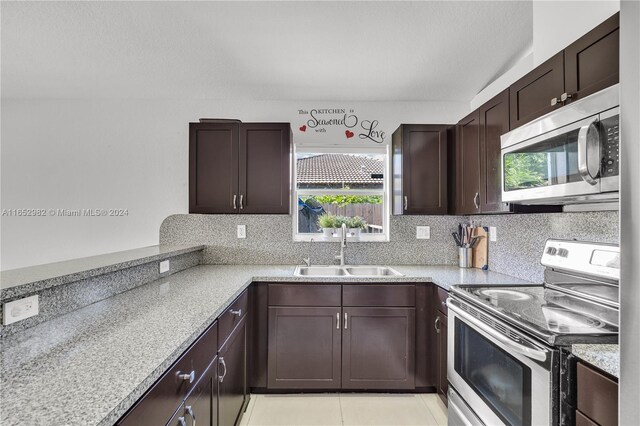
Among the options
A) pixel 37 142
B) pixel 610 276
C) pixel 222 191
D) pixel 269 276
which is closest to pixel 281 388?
pixel 269 276

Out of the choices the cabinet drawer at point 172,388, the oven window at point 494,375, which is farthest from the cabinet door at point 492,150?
the cabinet drawer at point 172,388

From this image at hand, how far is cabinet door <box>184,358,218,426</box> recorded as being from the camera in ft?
3.94

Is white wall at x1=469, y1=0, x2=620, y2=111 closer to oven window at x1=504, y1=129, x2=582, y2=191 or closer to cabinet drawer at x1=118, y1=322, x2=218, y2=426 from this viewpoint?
oven window at x1=504, y1=129, x2=582, y2=191

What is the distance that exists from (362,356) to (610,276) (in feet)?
5.02

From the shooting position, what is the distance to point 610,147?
1111 millimetres

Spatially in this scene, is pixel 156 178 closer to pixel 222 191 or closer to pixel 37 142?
pixel 222 191

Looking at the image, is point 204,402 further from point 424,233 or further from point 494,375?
point 424,233

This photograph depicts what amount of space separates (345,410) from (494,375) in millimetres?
1151

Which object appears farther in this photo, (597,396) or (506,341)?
(506,341)

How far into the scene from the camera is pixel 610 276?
4.75ft

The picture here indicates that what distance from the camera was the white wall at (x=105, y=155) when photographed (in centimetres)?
310

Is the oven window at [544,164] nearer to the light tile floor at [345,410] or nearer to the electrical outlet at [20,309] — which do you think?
the light tile floor at [345,410]

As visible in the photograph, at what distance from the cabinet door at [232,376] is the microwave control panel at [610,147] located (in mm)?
1707
